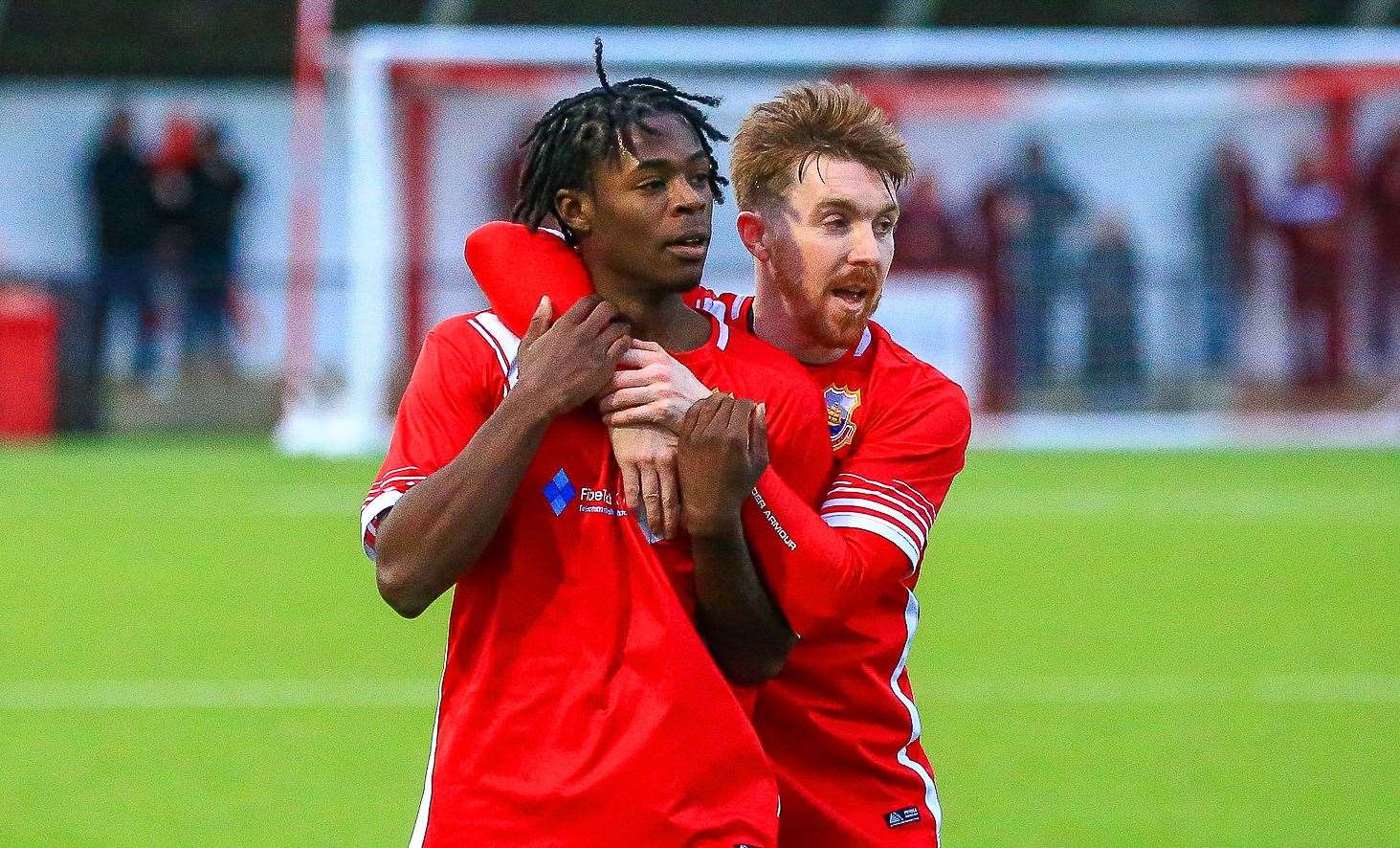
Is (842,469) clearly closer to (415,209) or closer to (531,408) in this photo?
(531,408)

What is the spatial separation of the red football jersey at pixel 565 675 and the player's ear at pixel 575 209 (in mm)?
201

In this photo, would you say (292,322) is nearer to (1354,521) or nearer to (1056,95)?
(1056,95)

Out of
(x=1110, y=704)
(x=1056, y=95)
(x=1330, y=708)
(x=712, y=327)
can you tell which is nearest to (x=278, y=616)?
(x=1110, y=704)

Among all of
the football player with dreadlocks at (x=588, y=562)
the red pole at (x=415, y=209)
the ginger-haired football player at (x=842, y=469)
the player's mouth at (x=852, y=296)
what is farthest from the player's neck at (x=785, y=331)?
the red pole at (x=415, y=209)

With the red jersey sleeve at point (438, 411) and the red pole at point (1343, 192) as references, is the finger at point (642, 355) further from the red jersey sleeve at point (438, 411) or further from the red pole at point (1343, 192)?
the red pole at point (1343, 192)

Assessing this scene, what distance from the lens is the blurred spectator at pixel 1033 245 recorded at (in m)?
16.8

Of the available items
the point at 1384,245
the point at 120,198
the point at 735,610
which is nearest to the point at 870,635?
the point at 735,610

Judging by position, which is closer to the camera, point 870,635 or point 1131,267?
point 870,635

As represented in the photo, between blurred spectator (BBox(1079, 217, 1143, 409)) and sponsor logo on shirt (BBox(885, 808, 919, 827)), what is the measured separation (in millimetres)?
13399

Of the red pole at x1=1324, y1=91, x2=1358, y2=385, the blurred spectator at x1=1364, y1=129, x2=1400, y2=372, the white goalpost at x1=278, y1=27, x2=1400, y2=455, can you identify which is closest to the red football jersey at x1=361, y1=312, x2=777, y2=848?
the white goalpost at x1=278, y1=27, x2=1400, y2=455

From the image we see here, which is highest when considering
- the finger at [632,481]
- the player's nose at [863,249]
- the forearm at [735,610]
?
the player's nose at [863,249]

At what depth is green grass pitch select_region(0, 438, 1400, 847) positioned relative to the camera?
5.58m

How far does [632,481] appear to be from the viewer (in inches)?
110

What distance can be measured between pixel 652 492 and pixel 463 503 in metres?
0.27
